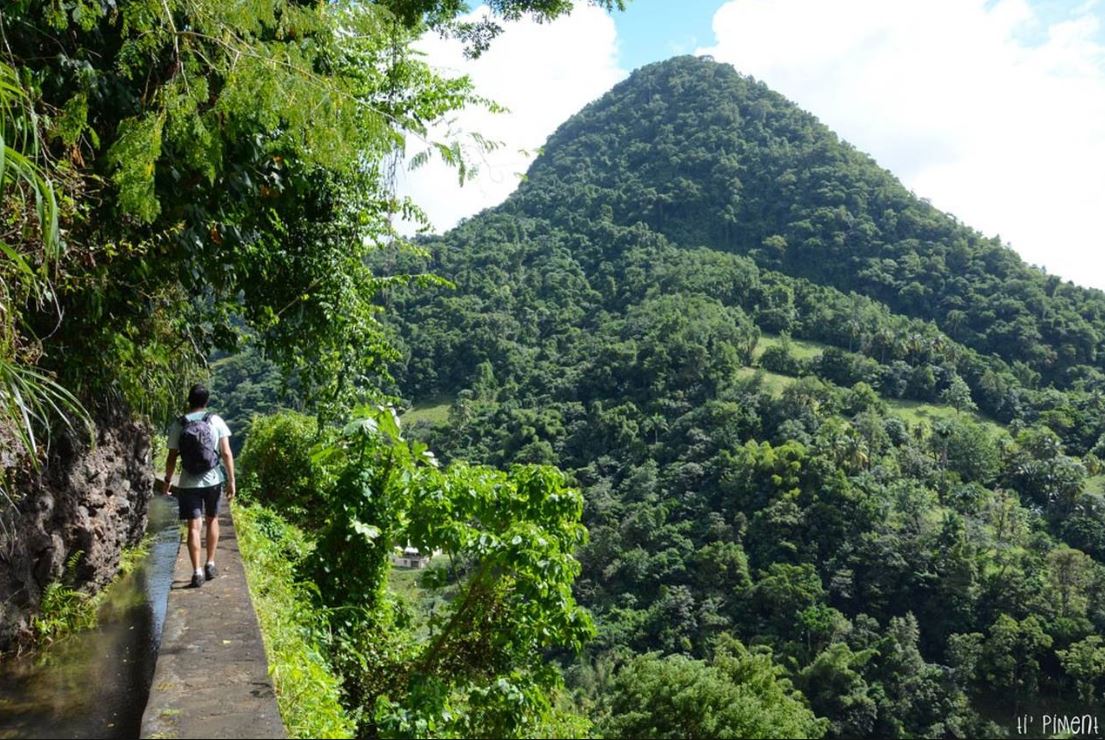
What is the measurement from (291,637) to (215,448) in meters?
1.17

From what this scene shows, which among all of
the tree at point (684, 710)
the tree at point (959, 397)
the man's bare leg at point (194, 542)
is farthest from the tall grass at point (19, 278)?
the tree at point (959, 397)

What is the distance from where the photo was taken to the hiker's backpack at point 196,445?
4121 millimetres

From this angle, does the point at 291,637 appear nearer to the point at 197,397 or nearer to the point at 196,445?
the point at 196,445

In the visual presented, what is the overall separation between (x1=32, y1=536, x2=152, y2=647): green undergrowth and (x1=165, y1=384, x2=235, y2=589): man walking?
66 cm

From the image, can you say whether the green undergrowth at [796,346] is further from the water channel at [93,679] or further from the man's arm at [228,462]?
the water channel at [93,679]

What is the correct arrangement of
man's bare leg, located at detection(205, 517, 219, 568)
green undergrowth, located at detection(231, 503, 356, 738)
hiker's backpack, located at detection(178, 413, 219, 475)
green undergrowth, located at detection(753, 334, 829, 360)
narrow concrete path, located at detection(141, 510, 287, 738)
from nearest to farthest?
1. narrow concrete path, located at detection(141, 510, 287, 738)
2. green undergrowth, located at detection(231, 503, 356, 738)
3. hiker's backpack, located at detection(178, 413, 219, 475)
4. man's bare leg, located at detection(205, 517, 219, 568)
5. green undergrowth, located at detection(753, 334, 829, 360)

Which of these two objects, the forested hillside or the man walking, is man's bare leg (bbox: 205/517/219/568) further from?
the forested hillside

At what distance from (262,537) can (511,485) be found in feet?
9.50

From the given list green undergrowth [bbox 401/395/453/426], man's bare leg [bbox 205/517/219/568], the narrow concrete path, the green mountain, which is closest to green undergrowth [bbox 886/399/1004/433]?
the green mountain

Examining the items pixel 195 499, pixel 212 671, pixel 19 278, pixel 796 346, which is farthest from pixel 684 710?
pixel 796 346

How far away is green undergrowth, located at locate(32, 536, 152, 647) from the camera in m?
3.91

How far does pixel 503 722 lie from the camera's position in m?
3.42

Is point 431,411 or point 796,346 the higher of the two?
point 796,346

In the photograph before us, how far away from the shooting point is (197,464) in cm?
414
